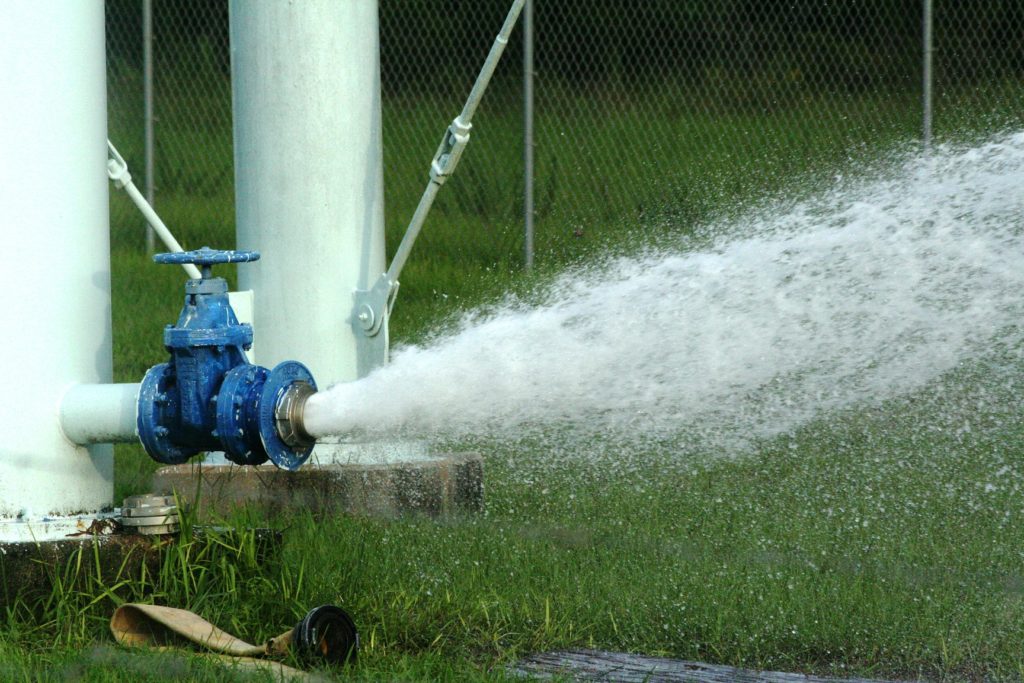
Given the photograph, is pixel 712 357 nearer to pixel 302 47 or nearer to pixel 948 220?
pixel 948 220

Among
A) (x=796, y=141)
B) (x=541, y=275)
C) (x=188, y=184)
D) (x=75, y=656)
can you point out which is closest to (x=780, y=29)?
(x=796, y=141)

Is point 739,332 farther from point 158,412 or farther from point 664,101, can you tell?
point 664,101

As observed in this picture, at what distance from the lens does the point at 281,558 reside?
3.47 metres

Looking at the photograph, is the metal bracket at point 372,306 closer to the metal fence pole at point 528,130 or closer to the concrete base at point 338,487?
the concrete base at point 338,487

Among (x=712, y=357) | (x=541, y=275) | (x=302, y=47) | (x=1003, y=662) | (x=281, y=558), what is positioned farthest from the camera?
(x=541, y=275)

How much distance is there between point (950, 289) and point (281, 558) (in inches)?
132

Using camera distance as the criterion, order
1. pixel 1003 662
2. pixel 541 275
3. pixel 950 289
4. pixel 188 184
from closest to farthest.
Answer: pixel 1003 662 < pixel 950 289 < pixel 541 275 < pixel 188 184

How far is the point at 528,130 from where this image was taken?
27.0 ft

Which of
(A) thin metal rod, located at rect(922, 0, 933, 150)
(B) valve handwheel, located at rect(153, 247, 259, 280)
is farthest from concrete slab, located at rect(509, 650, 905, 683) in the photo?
(A) thin metal rod, located at rect(922, 0, 933, 150)

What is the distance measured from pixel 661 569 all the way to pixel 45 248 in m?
1.74

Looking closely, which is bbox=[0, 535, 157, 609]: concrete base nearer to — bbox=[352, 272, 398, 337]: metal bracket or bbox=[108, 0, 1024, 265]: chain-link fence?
bbox=[352, 272, 398, 337]: metal bracket

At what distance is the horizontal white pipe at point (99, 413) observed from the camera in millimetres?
3391

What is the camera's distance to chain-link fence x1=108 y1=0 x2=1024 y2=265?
826cm

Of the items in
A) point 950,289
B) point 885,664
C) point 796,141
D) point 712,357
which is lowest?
point 885,664
